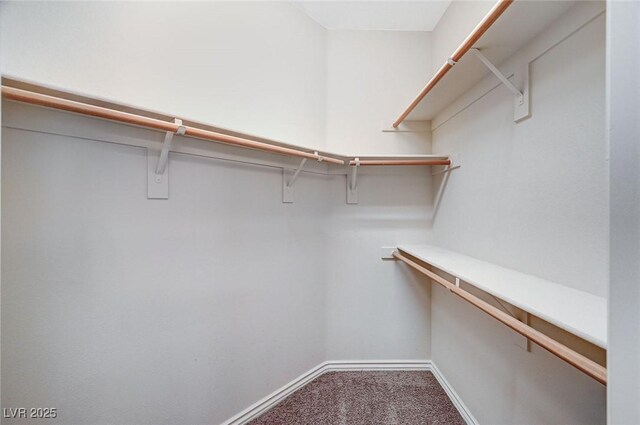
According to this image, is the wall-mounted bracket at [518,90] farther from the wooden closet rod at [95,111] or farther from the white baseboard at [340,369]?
the white baseboard at [340,369]

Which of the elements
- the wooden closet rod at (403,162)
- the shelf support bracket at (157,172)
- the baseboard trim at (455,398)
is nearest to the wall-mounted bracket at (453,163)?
the wooden closet rod at (403,162)

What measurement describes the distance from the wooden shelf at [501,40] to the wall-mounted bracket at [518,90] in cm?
6

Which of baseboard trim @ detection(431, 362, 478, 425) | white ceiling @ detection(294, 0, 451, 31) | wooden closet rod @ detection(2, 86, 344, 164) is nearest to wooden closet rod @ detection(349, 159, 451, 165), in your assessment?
wooden closet rod @ detection(2, 86, 344, 164)

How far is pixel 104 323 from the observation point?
0.96 metres

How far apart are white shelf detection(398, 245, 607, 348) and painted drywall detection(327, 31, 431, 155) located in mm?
1124

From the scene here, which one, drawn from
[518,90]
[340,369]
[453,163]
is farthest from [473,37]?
[340,369]

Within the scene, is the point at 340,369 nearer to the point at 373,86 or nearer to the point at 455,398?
the point at 455,398

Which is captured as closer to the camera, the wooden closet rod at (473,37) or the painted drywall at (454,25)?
the wooden closet rod at (473,37)

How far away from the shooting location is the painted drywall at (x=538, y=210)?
754 mm

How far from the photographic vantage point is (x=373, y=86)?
1917mm

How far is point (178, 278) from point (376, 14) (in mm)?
2016

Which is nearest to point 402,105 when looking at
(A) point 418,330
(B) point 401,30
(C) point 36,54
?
(B) point 401,30

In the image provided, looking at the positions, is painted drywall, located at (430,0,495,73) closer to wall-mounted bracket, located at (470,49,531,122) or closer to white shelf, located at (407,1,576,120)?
white shelf, located at (407,1,576,120)

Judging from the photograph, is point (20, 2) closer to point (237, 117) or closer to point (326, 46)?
point (237, 117)
